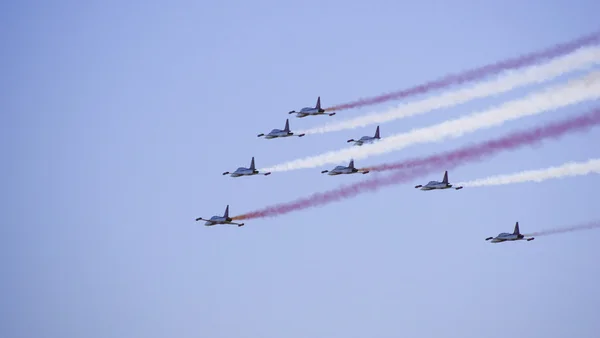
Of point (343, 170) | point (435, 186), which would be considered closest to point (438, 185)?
point (435, 186)

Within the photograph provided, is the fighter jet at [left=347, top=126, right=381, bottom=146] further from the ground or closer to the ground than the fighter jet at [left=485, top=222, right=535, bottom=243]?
further from the ground

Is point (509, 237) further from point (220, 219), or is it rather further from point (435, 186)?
point (220, 219)

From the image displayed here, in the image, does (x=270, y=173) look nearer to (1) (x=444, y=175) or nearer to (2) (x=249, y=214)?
(2) (x=249, y=214)

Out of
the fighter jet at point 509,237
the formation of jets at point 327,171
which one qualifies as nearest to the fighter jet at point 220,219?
the formation of jets at point 327,171

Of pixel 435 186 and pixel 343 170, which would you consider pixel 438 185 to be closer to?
pixel 435 186

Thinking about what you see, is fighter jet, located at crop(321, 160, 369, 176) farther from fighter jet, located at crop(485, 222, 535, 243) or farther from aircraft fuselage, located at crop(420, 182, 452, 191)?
fighter jet, located at crop(485, 222, 535, 243)

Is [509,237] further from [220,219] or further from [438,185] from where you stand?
[220,219]

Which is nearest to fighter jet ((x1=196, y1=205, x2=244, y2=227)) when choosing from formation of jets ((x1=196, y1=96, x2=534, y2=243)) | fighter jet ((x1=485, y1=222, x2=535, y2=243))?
formation of jets ((x1=196, y1=96, x2=534, y2=243))

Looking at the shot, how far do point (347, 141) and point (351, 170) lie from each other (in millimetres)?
2800

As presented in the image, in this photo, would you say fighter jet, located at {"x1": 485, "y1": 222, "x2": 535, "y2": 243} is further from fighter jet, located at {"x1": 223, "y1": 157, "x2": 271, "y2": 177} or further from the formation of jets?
fighter jet, located at {"x1": 223, "y1": 157, "x2": 271, "y2": 177}

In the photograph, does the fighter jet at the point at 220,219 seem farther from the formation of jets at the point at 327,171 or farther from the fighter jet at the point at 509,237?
the fighter jet at the point at 509,237

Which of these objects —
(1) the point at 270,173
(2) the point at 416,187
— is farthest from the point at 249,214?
(2) the point at 416,187

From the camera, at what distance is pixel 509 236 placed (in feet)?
448

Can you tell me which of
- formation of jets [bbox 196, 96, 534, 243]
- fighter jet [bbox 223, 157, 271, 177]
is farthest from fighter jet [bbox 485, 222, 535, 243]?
fighter jet [bbox 223, 157, 271, 177]
